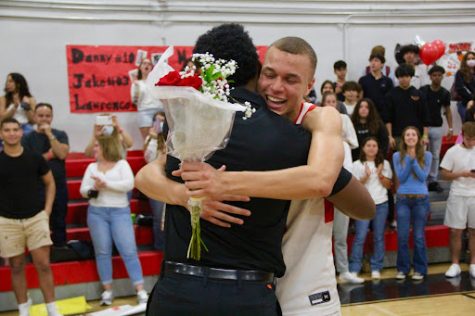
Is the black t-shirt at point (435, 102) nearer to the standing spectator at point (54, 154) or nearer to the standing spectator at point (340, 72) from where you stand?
the standing spectator at point (340, 72)

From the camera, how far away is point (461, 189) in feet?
24.9

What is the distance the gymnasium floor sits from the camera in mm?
6059

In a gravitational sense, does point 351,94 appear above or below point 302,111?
above

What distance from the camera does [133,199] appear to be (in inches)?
316

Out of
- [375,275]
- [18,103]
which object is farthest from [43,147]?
[375,275]

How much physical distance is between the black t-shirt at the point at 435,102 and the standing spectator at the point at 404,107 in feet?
1.01

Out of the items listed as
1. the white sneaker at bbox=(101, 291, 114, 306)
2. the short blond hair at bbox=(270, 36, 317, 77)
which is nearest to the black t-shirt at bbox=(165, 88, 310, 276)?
the short blond hair at bbox=(270, 36, 317, 77)

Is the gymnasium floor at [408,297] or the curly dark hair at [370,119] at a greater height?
the curly dark hair at [370,119]

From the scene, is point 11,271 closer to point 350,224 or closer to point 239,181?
point 350,224

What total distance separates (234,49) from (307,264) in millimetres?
913

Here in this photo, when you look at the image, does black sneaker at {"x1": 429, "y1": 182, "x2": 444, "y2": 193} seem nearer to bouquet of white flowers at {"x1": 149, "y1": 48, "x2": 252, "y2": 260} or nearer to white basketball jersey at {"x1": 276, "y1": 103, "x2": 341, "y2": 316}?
white basketball jersey at {"x1": 276, "y1": 103, "x2": 341, "y2": 316}

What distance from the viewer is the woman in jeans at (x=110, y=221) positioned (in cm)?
657

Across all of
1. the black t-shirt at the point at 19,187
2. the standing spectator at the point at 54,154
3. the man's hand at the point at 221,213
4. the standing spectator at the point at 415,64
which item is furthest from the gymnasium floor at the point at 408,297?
the man's hand at the point at 221,213

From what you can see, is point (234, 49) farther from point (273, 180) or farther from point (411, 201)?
point (411, 201)
